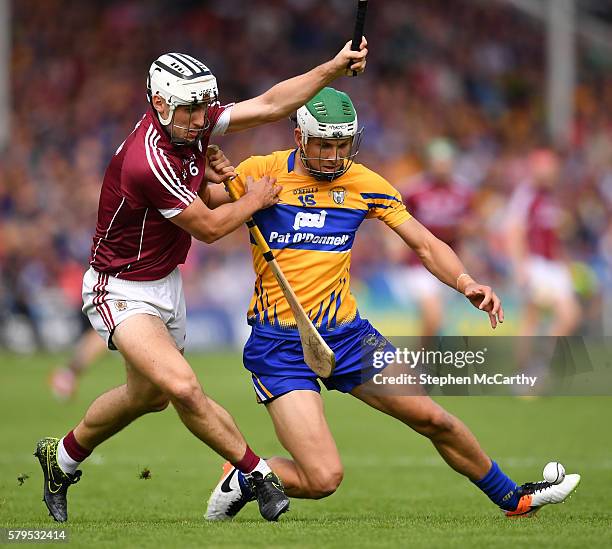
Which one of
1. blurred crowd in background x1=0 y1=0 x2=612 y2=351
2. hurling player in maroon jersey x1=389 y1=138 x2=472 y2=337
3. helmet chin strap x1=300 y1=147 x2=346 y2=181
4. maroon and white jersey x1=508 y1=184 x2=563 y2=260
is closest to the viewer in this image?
helmet chin strap x1=300 y1=147 x2=346 y2=181

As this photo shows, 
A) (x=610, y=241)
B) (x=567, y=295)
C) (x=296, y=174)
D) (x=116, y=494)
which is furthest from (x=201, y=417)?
(x=610, y=241)

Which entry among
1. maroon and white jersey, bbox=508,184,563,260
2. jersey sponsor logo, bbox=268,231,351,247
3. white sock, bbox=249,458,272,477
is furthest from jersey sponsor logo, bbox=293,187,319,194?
maroon and white jersey, bbox=508,184,563,260

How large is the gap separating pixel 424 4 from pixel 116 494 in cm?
1792

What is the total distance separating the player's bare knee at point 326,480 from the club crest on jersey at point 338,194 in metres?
1.38

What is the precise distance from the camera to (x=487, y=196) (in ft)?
66.7

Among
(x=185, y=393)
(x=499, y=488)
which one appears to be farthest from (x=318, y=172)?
(x=499, y=488)

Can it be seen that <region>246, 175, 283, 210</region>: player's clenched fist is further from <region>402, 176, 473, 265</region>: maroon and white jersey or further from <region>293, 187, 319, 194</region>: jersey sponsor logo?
<region>402, 176, 473, 265</region>: maroon and white jersey

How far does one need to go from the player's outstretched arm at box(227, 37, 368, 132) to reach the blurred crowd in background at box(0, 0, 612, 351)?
1149cm

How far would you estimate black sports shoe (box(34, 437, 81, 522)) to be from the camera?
673cm

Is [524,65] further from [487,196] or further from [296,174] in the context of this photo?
[296,174]

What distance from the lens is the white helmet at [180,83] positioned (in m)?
6.24

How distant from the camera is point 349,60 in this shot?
242 inches

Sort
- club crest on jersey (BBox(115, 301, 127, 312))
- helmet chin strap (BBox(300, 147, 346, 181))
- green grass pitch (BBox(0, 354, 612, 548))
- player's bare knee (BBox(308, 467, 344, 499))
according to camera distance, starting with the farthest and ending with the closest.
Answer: helmet chin strap (BBox(300, 147, 346, 181))
club crest on jersey (BBox(115, 301, 127, 312))
player's bare knee (BBox(308, 467, 344, 499))
green grass pitch (BBox(0, 354, 612, 548))

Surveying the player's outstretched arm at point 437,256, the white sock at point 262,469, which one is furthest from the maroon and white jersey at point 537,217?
the white sock at point 262,469
